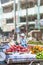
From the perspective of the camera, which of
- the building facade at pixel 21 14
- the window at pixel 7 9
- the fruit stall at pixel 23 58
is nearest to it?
the fruit stall at pixel 23 58

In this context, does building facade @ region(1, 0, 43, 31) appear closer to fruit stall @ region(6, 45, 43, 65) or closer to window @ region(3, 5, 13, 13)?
window @ region(3, 5, 13, 13)

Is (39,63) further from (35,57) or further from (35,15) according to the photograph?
(35,15)

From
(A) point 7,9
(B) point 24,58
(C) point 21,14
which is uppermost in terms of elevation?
(B) point 24,58

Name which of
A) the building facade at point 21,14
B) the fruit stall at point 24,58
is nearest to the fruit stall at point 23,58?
the fruit stall at point 24,58

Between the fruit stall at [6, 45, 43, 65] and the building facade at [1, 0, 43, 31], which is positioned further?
the building facade at [1, 0, 43, 31]

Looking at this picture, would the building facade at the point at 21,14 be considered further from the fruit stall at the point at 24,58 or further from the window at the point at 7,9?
the fruit stall at the point at 24,58

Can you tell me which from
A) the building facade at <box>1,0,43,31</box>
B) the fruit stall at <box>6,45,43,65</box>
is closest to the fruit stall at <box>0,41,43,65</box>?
the fruit stall at <box>6,45,43,65</box>

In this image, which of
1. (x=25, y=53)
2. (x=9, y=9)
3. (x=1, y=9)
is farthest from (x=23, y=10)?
(x=25, y=53)

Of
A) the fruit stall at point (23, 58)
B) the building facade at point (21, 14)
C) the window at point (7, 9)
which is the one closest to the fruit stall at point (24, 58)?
the fruit stall at point (23, 58)

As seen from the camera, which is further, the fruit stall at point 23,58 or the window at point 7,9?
the window at point 7,9

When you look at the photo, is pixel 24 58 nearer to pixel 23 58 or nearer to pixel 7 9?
pixel 23 58

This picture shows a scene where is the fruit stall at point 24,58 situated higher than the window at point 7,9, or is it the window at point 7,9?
the fruit stall at point 24,58

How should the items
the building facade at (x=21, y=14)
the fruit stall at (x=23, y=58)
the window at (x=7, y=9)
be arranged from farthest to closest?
the window at (x=7, y=9), the building facade at (x=21, y=14), the fruit stall at (x=23, y=58)

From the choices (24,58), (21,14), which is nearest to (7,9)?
(21,14)
